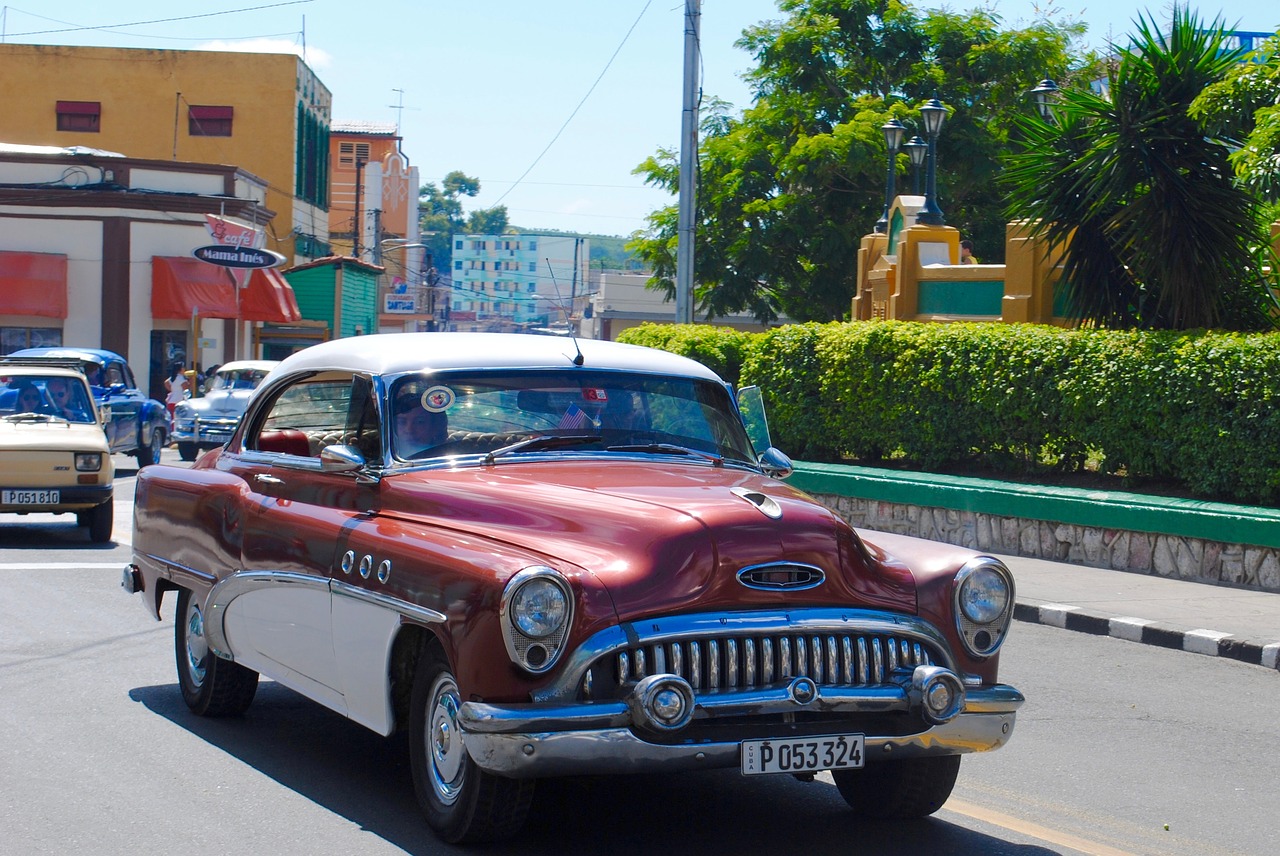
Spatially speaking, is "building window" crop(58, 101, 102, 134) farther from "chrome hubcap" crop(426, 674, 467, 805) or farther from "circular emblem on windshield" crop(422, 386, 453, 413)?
"chrome hubcap" crop(426, 674, 467, 805)

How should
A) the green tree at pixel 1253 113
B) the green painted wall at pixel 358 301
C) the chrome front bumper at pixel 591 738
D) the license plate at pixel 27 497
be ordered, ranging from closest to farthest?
the chrome front bumper at pixel 591 738, the green tree at pixel 1253 113, the license plate at pixel 27 497, the green painted wall at pixel 358 301

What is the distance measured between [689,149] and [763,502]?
17855mm

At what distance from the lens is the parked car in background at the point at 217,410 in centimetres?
2634

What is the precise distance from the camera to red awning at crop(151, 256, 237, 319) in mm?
38281

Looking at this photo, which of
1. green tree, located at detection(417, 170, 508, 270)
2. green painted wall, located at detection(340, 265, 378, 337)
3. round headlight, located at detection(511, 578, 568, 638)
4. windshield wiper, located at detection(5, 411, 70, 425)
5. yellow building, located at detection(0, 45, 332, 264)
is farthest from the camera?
green tree, located at detection(417, 170, 508, 270)

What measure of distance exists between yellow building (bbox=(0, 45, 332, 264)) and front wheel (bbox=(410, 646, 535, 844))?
49.0 m

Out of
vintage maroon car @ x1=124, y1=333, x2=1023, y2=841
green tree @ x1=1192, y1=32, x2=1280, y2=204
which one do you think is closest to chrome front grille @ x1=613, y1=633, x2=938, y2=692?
vintage maroon car @ x1=124, y1=333, x2=1023, y2=841

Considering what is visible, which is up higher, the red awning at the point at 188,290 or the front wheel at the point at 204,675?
the red awning at the point at 188,290

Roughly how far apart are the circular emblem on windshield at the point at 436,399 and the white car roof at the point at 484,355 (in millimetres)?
97

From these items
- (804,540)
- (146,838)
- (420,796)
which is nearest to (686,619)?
(804,540)

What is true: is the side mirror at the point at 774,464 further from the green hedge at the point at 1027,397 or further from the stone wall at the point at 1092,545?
the green hedge at the point at 1027,397

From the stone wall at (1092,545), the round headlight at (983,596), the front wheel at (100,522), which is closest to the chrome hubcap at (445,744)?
the round headlight at (983,596)

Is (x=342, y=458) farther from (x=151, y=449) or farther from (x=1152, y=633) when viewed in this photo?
(x=151, y=449)

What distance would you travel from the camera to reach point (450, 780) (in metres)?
5.15
